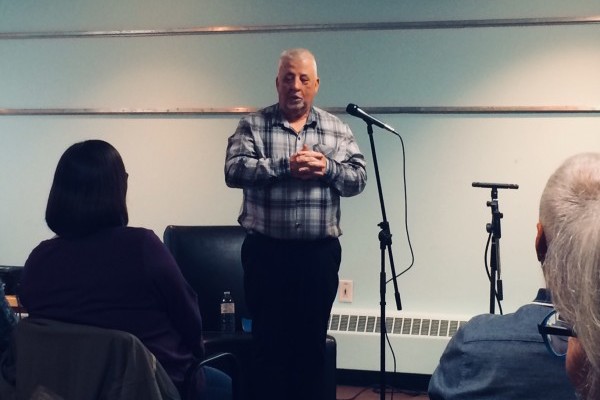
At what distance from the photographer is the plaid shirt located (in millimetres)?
2367

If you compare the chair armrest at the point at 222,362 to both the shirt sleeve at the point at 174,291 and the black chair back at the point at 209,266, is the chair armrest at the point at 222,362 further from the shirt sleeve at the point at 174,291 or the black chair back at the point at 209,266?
the black chair back at the point at 209,266

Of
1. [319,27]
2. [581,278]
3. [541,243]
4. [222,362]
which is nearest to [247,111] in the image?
[319,27]

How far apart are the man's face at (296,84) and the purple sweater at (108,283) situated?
1.05 meters

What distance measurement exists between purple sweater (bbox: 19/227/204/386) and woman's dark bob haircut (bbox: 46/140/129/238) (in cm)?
5

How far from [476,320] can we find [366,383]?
8.52 ft

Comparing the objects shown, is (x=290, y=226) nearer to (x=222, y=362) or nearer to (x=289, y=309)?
(x=289, y=309)

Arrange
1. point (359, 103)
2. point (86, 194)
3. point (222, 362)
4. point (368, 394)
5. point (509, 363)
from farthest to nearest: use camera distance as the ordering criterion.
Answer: point (359, 103)
point (368, 394)
point (222, 362)
point (86, 194)
point (509, 363)

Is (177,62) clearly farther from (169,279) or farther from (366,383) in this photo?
(169,279)

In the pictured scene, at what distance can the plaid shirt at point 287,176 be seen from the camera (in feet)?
7.77

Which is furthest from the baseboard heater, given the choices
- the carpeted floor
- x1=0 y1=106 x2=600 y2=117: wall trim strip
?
x1=0 y1=106 x2=600 y2=117: wall trim strip

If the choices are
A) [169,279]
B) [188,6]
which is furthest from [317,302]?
[188,6]

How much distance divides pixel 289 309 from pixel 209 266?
0.56m

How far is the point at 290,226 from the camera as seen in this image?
2.36 metres

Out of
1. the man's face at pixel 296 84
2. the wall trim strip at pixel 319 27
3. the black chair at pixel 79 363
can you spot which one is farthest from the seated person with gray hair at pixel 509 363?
the wall trim strip at pixel 319 27
